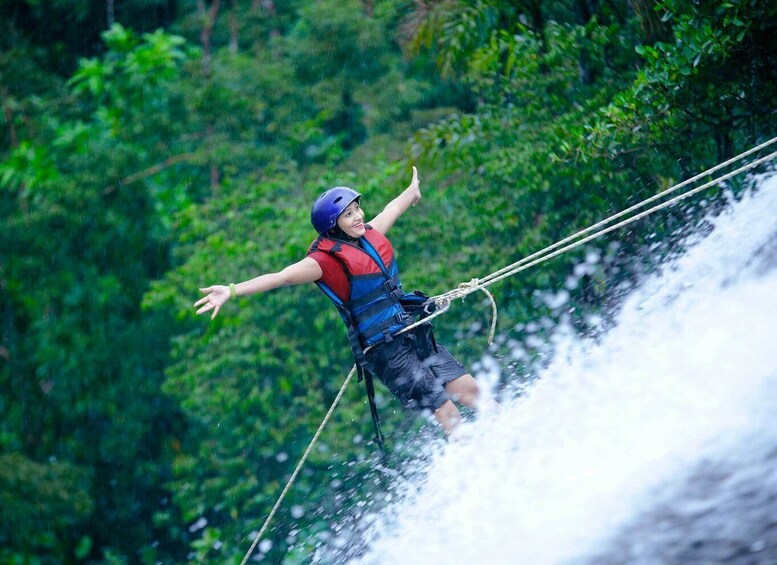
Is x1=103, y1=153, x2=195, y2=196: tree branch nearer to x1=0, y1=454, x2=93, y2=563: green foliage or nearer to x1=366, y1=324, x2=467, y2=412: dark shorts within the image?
x1=0, y1=454, x2=93, y2=563: green foliage

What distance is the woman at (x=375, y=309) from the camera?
5.47 metres

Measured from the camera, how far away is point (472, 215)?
10.6 meters

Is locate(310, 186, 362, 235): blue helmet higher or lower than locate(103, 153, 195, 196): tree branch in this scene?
lower

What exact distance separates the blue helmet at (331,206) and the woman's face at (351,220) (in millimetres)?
30

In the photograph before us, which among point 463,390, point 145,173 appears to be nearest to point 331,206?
point 463,390

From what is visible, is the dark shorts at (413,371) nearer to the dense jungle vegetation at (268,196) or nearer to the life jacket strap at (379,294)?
the life jacket strap at (379,294)

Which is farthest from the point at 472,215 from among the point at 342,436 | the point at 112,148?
the point at 112,148

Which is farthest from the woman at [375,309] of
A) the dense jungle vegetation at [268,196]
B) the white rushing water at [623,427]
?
the dense jungle vegetation at [268,196]

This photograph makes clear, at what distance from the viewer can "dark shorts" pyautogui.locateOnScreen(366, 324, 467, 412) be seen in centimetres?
559

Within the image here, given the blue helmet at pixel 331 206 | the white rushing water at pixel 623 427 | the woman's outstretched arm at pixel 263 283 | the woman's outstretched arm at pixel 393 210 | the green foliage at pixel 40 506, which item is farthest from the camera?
the green foliage at pixel 40 506

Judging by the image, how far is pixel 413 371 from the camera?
560 cm

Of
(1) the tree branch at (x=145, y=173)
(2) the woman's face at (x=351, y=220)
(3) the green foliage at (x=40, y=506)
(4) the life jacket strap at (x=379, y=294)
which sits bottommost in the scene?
(3) the green foliage at (x=40, y=506)

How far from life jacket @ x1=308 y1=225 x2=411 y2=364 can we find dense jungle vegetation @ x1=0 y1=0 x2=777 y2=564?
211 centimetres

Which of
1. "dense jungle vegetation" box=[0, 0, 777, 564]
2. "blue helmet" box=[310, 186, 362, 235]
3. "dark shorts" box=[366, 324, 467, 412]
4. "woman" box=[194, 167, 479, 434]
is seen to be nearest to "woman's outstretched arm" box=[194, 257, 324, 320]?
"woman" box=[194, 167, 479, 434]
